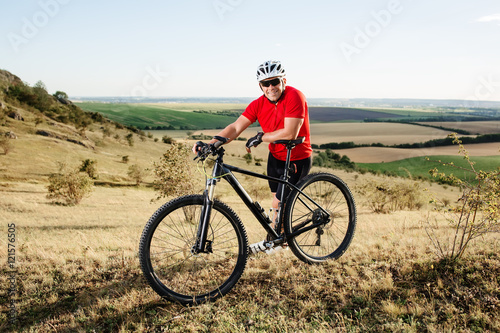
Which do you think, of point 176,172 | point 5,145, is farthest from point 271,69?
point 5,145

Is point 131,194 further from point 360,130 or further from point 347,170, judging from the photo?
point 360,130

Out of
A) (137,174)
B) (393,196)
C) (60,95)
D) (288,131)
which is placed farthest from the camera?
(60,95)

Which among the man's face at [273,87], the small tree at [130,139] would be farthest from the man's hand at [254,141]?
the small tree at [130,139]

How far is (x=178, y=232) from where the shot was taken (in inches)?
146

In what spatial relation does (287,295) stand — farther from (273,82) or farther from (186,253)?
(273,82)

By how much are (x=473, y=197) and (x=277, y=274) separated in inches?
104

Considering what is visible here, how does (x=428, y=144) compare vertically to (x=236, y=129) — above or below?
below

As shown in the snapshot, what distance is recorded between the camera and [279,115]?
4.27m

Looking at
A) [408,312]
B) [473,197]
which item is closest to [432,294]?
[408,312]

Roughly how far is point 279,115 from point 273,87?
36 centimetres

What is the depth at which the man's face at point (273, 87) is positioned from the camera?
13.4 ft

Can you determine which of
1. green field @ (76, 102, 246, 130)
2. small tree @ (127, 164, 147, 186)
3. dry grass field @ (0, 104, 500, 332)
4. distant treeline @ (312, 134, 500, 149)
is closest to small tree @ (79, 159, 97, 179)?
small tree @ (127, 164, 147, 186)

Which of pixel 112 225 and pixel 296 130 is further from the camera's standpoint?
pixel 112 225

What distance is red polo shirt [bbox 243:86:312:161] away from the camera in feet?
13.4
